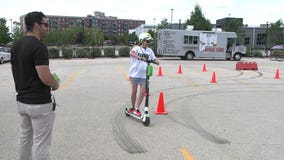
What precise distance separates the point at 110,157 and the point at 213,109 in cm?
401

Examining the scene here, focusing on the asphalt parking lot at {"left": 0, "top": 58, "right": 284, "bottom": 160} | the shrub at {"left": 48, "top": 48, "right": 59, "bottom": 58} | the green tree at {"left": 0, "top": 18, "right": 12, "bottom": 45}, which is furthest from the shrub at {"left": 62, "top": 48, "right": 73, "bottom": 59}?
the asphalt parking lot at {"left": 0, "top": 58, "right": 284, "bottom": 160}

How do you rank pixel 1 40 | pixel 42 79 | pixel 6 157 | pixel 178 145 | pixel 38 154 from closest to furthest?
pixel 42 79
pixel 38 154
pixel 6 157
pixel 178 145
pixel 1 40

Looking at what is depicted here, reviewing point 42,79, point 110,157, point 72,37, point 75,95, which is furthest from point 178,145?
point 72,37

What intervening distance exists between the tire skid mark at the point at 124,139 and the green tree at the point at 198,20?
39199 mm

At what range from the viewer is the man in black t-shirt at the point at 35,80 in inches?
114

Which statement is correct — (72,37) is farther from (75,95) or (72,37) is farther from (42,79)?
(42,79)

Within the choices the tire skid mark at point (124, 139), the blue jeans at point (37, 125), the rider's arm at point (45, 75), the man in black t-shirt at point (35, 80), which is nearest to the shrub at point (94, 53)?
the tire skid mark at point (124, 139)

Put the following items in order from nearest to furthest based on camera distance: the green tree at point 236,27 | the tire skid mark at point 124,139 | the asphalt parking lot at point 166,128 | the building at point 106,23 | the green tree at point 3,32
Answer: the asphalt parking lot at point 166,128 < the tire skid mark at point 124,139 < the green tree at point 3,32 < the green tree at point 236,27 < the building at point 106,23

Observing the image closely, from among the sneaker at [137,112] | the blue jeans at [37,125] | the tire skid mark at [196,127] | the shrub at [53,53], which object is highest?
the shrub at [53,53]

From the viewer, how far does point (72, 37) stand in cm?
8056

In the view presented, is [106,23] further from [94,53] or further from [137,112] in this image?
[137,112]

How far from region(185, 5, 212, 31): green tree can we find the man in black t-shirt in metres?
41.8

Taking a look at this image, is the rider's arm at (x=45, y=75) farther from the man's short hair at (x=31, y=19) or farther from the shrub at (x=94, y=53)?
the shrub at (x=94, y=53)

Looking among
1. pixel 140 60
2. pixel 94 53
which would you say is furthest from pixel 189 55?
pixel 140 60
